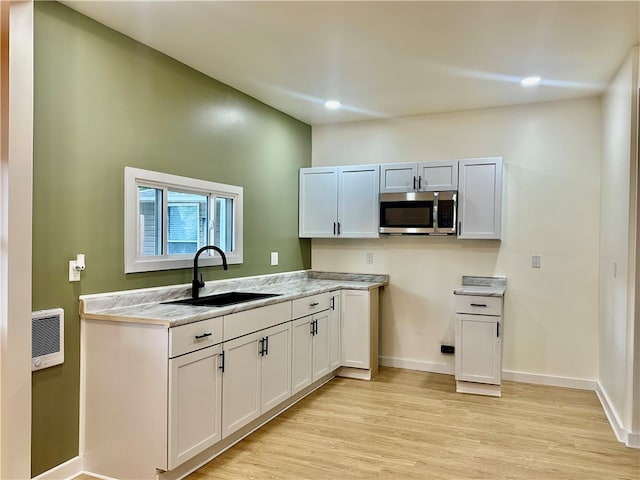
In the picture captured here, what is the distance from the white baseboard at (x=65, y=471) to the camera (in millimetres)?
2469

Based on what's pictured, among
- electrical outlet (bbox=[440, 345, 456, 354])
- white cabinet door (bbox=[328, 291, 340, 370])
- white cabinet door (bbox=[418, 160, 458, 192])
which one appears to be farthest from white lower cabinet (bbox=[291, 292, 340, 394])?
white cabinet door (bbox=[418, 160, 458, 192])

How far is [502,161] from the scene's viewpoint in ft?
14.2

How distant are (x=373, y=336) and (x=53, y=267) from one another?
2911mm

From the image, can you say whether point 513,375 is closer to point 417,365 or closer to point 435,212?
point 417,365

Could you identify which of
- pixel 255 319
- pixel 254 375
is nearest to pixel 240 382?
pixel 254 375

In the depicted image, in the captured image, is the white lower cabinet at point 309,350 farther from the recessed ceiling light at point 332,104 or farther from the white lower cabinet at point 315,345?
the recessed ceiling light at point 332,104

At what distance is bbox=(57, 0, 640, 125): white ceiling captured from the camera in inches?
102

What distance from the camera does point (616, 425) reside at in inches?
128

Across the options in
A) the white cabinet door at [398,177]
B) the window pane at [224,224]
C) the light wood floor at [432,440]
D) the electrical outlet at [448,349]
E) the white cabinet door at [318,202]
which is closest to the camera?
the light wood floor at [432,440]

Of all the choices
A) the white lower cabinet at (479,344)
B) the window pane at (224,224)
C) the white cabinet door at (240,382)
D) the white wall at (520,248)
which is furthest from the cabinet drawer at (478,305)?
the window pane at (224,224)

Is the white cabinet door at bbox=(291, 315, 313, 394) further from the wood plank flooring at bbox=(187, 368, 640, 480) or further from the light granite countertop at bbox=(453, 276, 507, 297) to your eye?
the light granite countertop at bbox=(453, 276, 507, 297)

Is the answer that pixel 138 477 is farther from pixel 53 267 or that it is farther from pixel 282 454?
pixel 53 267

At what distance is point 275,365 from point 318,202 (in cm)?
207

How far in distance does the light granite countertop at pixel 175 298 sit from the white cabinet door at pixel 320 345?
0.24 m
